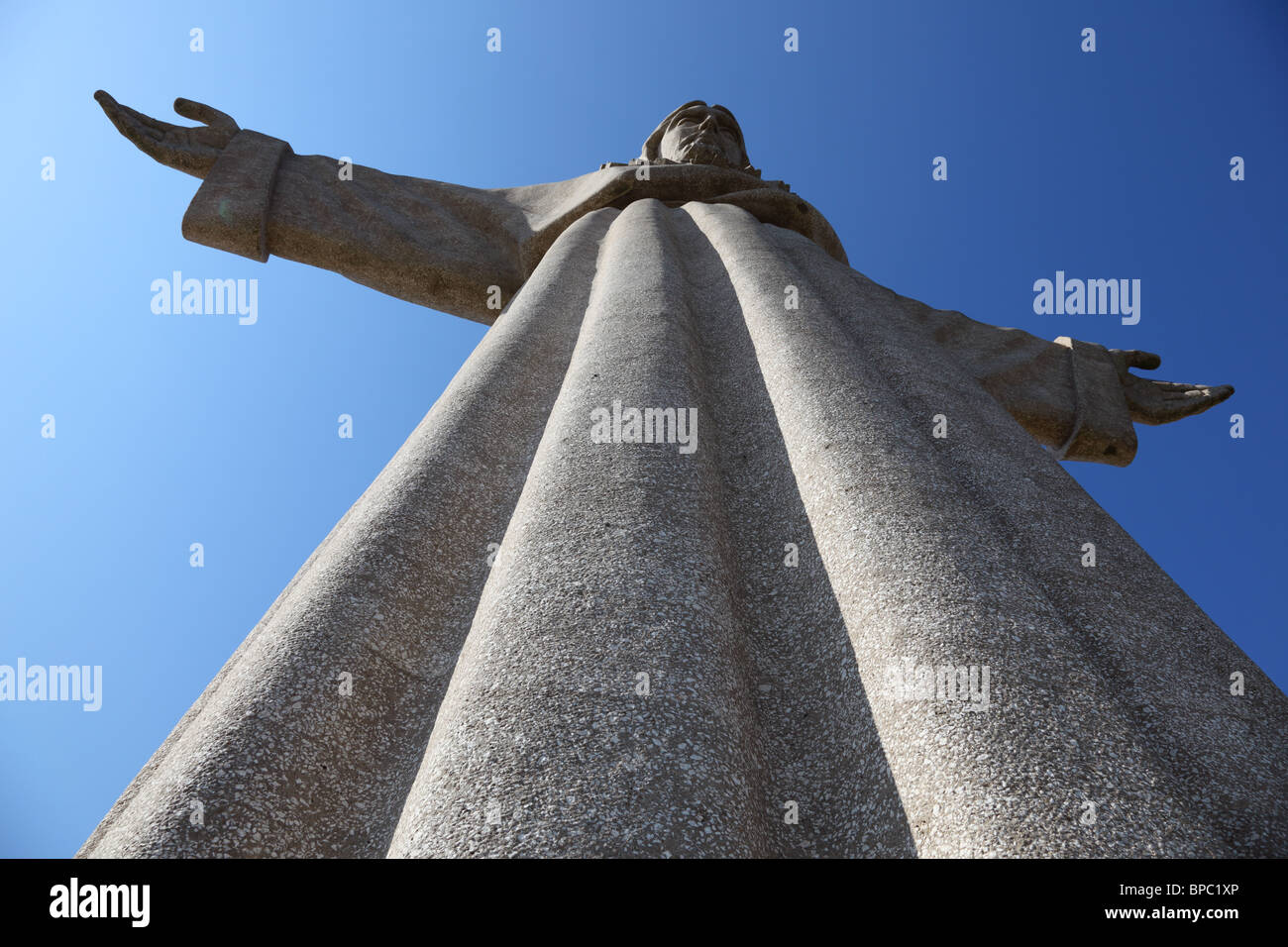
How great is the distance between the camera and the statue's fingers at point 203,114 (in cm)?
575

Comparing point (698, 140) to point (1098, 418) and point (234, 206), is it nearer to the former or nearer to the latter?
point (234, 206)

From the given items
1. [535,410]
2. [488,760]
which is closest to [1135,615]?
[488,760]

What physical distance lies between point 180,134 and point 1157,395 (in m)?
6.46

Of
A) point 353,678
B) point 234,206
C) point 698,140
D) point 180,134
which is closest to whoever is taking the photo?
point 353,678

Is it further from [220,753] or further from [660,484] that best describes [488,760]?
[660,484]

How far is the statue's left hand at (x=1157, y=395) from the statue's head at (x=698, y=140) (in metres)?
2.87

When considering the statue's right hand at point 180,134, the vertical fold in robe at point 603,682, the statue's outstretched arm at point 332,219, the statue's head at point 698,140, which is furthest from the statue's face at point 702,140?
the vertical fold in robe at point 603,682

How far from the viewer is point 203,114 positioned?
5816 mm

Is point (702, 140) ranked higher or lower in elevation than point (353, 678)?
higher

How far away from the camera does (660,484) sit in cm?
239

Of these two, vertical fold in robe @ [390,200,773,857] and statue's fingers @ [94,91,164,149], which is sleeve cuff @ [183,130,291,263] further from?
vertical fold in robe @ [390,200,773,857]

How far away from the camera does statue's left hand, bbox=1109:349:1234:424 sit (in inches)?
225

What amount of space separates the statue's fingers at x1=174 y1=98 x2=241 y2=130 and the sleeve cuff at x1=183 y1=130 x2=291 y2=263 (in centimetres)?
26

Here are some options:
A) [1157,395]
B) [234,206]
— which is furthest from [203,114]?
[1157,395]
